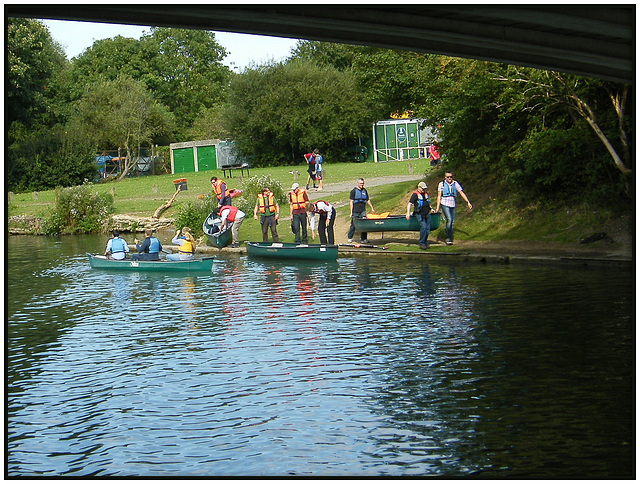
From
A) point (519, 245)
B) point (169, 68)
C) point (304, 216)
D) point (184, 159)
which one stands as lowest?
point (519, 245)

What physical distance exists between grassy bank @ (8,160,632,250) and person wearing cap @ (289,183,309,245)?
1475mm

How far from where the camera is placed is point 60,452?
9680mm

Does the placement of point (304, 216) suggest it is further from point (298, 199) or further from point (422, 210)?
point (422, 210)

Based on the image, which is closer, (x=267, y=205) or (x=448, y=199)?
(x=448, y=199)

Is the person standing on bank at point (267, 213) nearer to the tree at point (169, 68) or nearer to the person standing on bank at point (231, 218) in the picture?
the person standing on bank at point (231, 218)

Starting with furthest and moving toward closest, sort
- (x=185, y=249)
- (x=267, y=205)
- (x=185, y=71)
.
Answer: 1. (x=185, y=71)
2. (x=267, y=205)
3. (x=185, y=249)

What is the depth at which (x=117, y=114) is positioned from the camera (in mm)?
58469

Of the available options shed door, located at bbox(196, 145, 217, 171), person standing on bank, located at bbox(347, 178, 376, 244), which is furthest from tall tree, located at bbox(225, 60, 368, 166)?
person standing on bank, located at bbox(347, 178, 376, 244)

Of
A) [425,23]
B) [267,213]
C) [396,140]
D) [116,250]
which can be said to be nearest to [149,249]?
[116,250]

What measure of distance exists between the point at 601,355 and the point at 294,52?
7233 centimetres

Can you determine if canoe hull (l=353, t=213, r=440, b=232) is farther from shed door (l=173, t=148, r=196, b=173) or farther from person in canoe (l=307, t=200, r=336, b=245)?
shed door (l=173, t=148, r=196, b=173)

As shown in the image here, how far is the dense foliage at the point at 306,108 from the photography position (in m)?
25.5

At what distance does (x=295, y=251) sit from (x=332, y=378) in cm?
1375

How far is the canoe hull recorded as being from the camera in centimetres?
2668
